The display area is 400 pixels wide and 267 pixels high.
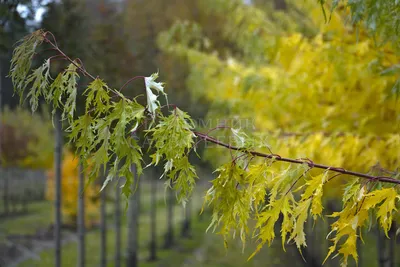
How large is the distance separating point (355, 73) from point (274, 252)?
8.50 m

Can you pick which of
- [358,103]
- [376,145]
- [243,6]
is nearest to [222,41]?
[243,6]

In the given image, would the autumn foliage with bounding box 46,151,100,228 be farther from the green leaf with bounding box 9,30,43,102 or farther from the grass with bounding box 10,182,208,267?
the green leaf with bounding box 9,30,43,102

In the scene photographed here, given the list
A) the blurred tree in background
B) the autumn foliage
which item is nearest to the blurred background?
the blurred tree in background

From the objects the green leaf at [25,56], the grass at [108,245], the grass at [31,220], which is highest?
the green leaf at [25,56]

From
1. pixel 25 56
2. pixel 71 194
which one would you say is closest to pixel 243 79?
pixel 25 56

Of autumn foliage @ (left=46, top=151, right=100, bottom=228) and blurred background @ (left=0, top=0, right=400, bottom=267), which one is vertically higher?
blurred background @ (left=0, top=0, right=400, bottom=267)

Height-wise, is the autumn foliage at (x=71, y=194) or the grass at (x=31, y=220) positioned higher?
the autumn foliage at (x=71, y=194)

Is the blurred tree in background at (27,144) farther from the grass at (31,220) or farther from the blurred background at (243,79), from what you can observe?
the grass at (31,220)

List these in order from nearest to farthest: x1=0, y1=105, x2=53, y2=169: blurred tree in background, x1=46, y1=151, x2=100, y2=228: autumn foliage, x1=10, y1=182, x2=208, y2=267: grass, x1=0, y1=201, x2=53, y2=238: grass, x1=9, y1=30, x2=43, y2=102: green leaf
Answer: x1=9, y1=30, x2=43, y2=102: green leaf, x1=0, y1=105, x2=53, y2=169: blurred tree in background, x1=10, y1=182, x2=208, y2=267: grass, x1=0, y1=201, x2=53, y2=238: grass, x1=46, y1=151, x2=100, y2=228: autumn foliage

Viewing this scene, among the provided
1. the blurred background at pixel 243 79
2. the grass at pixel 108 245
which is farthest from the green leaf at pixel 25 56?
the grass at pixel 108 245

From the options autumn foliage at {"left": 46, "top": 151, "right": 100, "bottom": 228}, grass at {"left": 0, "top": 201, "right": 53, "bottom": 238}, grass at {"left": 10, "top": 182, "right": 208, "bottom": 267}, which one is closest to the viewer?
grass at {"left": 10, "top": 182, "right": 208, "bottom": 267}

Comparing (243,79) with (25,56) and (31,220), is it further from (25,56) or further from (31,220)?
(31,220)

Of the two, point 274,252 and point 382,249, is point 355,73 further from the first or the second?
point 274,252

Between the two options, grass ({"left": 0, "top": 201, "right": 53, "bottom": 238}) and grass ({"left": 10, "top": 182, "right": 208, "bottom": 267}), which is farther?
grass ({"left": 0, "top": 201, "right": 53, "bottom": 238})
